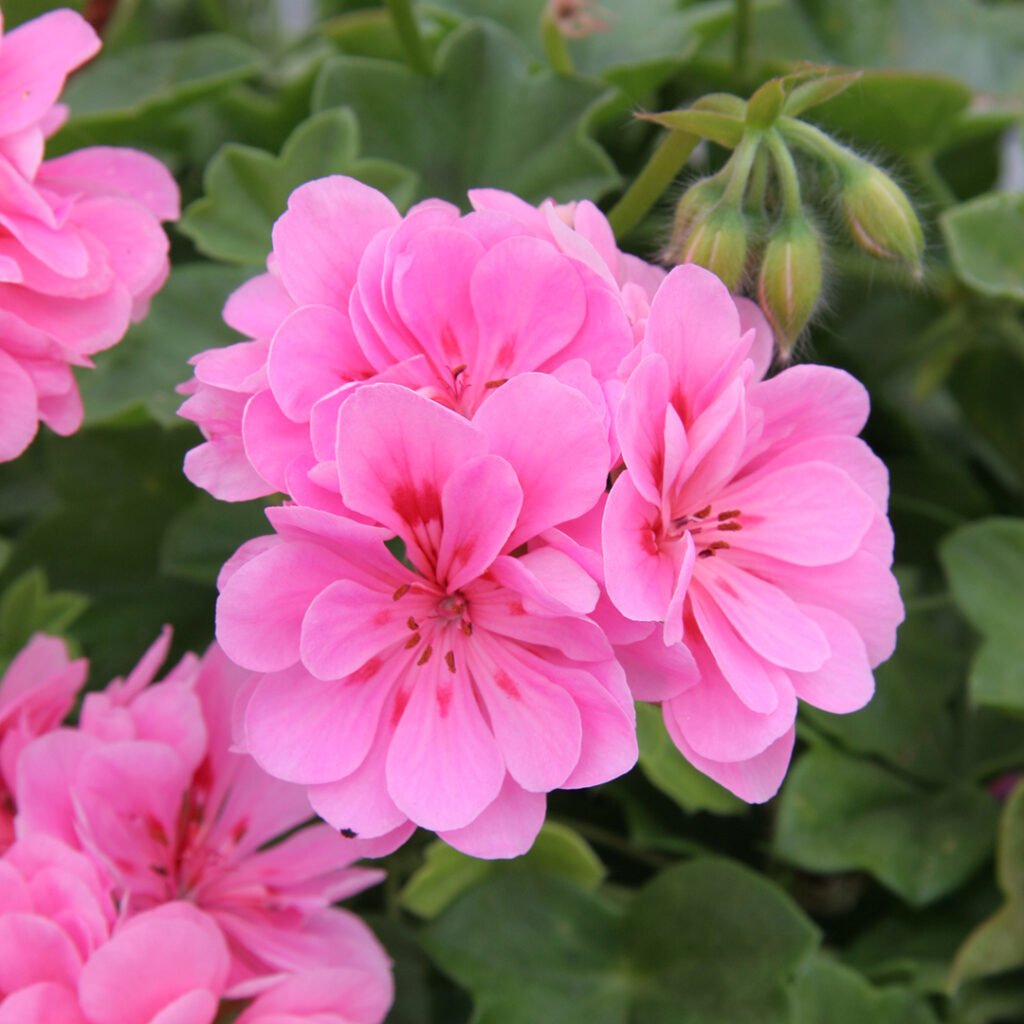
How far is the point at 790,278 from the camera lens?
1.75 ft

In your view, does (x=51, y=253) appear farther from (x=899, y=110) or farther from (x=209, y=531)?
(x=899, y=110)

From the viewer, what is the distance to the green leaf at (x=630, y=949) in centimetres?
73

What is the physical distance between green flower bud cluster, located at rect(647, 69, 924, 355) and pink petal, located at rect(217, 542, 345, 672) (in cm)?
19

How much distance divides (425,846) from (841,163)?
468 mm

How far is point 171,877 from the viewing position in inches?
24.5

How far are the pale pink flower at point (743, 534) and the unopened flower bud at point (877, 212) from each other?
0.08 metres

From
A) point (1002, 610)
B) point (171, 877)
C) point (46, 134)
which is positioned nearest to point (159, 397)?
point (46, 134)

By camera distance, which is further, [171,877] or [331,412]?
[171,877]

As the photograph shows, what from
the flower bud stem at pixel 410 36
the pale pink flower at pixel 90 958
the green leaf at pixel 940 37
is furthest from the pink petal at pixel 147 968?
the green leaf at pixel 940 37

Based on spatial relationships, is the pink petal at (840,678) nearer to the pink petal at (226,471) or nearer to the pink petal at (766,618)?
the pink petal at (766,618)

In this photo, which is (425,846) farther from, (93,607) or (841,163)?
(841,163)

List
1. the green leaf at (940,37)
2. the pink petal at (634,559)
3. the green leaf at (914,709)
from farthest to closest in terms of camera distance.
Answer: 1. the green leaf at (940,37)
2. the green leaf at (914,709)
3. the pink petal at (634,559)

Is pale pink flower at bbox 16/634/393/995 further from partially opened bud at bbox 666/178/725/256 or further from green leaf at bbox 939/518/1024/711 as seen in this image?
green leaf at bbox 939/518/1024/711

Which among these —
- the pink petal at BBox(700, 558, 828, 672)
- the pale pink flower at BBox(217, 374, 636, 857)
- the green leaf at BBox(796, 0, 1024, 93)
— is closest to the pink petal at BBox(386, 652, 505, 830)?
the pale pink flower at BBox(217, 374, 636, 857)
